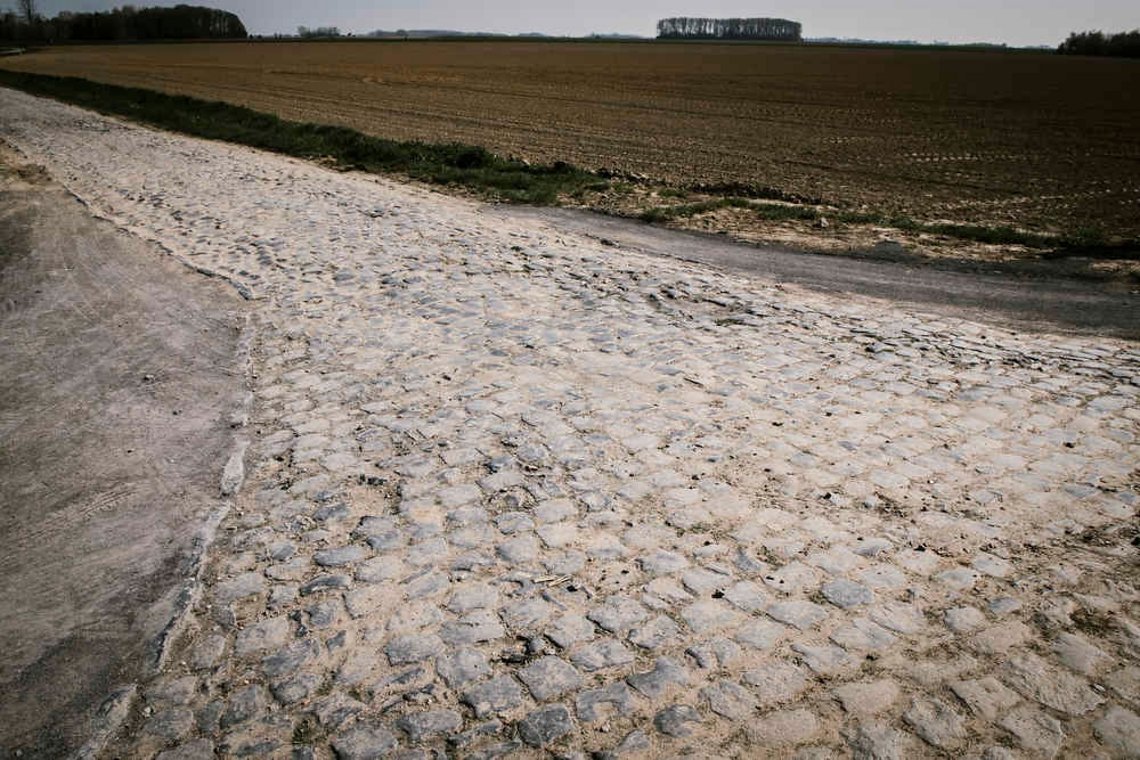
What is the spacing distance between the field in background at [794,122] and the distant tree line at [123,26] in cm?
8611

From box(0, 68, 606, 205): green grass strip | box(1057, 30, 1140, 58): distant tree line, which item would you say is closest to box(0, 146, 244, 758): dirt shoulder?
box(0, 68, 606, 205): green grass strip

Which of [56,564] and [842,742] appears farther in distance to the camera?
[56,564]

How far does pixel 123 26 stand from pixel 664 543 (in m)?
169

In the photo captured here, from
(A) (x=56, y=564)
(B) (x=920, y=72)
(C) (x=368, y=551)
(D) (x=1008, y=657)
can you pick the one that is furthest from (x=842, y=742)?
(B) (x=920, y=72)

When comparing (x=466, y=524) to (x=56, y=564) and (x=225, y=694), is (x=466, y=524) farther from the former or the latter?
(x=56, y=564)

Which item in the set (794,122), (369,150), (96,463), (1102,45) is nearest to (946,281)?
(96,463)

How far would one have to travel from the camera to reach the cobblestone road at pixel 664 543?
318 centimetres

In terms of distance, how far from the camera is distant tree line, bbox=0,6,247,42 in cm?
13588

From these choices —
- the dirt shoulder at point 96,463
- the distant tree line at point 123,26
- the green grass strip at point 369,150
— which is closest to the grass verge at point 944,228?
the green grass strip at point 369,150

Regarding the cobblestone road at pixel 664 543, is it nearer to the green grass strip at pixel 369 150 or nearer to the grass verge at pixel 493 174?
the grass verge at pixel 493 174

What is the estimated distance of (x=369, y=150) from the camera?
2070 cm

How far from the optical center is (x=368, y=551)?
4.29 m

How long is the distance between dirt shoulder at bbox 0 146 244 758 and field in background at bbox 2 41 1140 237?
12.5 metres

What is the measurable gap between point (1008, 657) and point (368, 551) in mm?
3439
